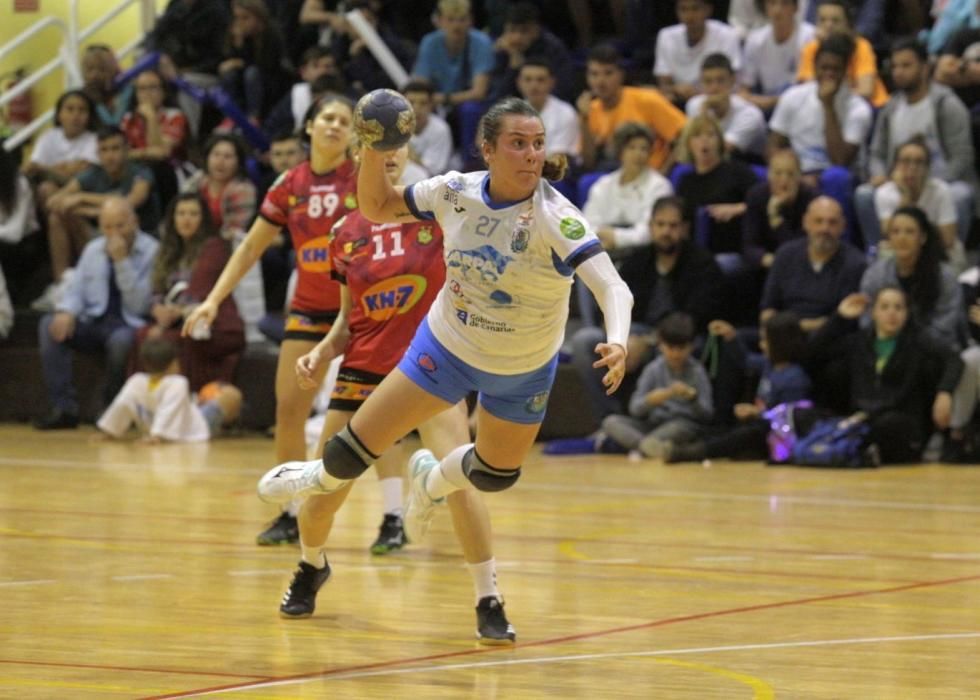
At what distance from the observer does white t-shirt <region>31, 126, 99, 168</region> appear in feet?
50.6

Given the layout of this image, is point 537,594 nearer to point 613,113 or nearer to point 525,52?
point 613,113

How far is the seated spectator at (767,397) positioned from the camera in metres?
11.7

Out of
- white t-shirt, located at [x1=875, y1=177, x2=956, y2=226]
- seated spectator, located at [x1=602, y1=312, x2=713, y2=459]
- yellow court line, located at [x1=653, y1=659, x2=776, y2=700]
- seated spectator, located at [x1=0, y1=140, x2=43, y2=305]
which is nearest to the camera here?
yellow court line, located at [x1=653, y1=659, x2=776, y2=700]

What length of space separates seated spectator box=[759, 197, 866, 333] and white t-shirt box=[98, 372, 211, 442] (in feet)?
14.5

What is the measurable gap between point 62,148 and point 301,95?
237 centimetres

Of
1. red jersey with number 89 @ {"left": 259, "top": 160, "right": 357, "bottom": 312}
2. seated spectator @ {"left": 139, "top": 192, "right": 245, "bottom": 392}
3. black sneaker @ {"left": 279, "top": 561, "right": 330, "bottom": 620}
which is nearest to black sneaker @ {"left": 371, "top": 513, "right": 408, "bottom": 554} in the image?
red jersey with number 89 @ {"left": 259, "top": 160, "right": 357, "bottom": 312}

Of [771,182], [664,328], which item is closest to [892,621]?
[664,328]

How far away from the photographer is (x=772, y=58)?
14.0 metres

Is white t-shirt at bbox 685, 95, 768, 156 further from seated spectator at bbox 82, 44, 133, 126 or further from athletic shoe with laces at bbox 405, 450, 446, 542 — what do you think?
athletic shoe with laces at bbox 405, 450, 446, 542

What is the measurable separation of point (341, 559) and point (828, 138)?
6743 mm

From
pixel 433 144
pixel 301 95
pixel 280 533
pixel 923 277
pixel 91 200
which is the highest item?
pixel 280 533

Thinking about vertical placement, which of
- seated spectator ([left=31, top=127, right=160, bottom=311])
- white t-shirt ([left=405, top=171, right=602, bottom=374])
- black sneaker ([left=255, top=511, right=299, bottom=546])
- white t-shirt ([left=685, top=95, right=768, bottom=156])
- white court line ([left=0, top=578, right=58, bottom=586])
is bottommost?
seated spectator ([left=31, top=127, right=160, bottom=311])

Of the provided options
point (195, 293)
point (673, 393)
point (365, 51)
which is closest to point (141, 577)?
point (673, 393)

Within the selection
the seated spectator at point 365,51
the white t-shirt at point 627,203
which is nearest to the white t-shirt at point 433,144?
Answer: the seated spectator at point 365,51
